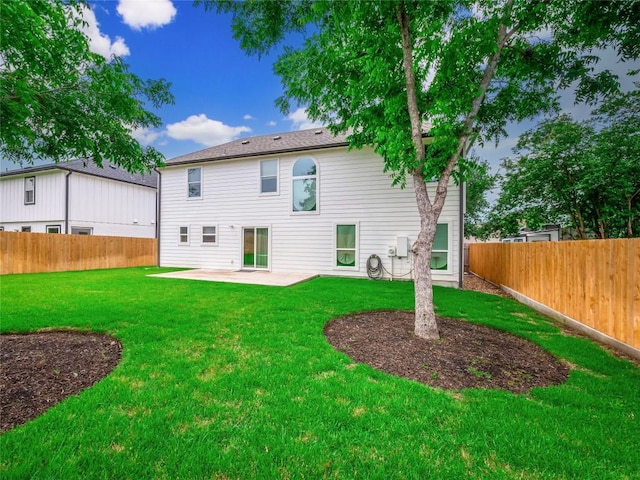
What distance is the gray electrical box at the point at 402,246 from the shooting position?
10055 mm

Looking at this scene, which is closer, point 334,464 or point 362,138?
point 334,464

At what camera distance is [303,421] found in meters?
2.26

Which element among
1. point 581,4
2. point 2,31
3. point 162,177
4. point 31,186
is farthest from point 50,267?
point 581,4

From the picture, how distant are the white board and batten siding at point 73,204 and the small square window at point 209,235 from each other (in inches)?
322

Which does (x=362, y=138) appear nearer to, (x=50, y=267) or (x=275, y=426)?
(x=275, y=426)

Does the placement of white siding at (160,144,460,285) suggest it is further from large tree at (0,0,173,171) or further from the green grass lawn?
large tree at (0,0,173,171)

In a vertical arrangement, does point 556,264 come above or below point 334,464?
above

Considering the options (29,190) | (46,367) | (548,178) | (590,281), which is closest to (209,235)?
(46,367)

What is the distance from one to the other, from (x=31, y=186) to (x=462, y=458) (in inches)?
905

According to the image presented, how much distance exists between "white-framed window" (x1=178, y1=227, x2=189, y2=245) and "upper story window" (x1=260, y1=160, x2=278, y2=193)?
173 inches

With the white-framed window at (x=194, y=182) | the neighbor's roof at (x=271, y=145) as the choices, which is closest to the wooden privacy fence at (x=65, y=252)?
the white-framed window at (x=194, y=182)

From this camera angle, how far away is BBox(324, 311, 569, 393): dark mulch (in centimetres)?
312

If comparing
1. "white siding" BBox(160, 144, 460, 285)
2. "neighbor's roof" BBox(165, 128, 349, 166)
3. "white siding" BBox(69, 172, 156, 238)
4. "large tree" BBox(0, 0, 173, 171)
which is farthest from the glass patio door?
"white siding" BBox(69, 172, 156, 238)

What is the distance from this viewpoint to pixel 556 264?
576cm
